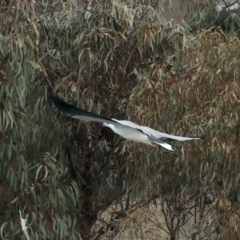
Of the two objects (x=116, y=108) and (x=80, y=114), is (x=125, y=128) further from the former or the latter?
(x=116, y=108)

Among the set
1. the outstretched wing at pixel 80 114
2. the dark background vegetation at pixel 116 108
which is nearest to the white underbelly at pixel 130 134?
the outstretched wing at pixel 80 114

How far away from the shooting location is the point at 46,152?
3.67m

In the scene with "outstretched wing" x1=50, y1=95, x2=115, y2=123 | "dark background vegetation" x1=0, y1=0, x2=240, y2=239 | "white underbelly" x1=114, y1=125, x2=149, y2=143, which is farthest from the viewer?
"dark background vegetation" x1=0, y1=0, x2=240, y2=239

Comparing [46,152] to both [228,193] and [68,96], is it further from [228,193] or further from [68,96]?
[228,193]

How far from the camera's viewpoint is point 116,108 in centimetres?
385

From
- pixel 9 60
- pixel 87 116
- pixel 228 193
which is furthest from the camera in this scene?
pixel 228 193

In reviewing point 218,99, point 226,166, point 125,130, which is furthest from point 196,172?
point 125,130

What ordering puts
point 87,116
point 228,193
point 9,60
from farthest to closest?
point 228,193, point 9,60, point 87,116

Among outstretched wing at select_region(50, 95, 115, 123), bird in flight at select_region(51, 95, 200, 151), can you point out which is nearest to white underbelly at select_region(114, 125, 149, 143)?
bird in flight at select_region(51, 95, 200, 151)

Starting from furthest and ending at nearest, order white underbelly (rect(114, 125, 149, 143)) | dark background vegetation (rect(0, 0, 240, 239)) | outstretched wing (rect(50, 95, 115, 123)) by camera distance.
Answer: dark background vegetation (rect(0, 0, 240, 239)), white underbelly (rect(114, 125, 149, 143)), outstretched wing (rect(50, 95, 115, 123))

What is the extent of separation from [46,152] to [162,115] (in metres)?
0.67

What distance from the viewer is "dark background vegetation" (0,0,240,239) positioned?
335 centimetres

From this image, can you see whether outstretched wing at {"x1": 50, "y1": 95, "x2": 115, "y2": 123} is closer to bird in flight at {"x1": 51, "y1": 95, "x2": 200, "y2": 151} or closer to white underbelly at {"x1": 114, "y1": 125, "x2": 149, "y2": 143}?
bird in flight at {"x1": 51, "y1": 95, "x2": 200, "y2": 151}

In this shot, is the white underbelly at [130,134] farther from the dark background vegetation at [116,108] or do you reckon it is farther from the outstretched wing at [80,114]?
the dark background vegetation at [116,108]
